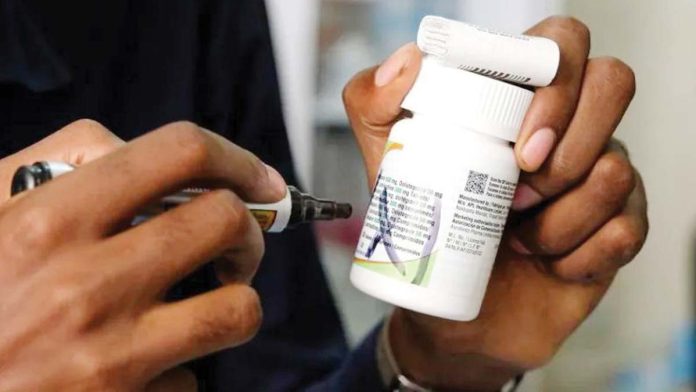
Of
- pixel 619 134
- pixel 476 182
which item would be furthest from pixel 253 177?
pixel 619 134

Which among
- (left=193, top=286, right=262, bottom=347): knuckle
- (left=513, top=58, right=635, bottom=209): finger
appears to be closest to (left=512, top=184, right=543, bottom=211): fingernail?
(left=513, top=58, right=635, bottom=209): finger

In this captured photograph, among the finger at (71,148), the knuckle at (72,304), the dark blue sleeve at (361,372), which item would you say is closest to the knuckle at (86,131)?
the finger at (71,148)

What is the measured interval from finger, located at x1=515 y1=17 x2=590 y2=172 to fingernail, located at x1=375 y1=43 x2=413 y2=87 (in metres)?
0.08

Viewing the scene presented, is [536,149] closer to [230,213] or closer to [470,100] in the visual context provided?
[470,100]

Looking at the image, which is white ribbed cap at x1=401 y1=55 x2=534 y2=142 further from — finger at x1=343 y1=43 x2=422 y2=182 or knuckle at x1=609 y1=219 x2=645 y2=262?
knuckle at x1=609 y1=219 x2=645 y2=262

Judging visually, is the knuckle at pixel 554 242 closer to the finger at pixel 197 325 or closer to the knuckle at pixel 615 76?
the knuckle at pixel 615 76

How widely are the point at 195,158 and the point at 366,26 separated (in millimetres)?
1225

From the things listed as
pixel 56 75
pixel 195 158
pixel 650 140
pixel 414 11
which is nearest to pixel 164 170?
pixel 195 158

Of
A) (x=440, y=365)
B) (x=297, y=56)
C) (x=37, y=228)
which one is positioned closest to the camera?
(x=37, y=228)

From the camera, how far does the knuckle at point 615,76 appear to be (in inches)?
21.0

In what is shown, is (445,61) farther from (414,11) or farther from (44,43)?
(414,11)

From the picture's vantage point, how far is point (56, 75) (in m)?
0.65

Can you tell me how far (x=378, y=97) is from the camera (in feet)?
1.74

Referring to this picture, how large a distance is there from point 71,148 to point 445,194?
20 cm
